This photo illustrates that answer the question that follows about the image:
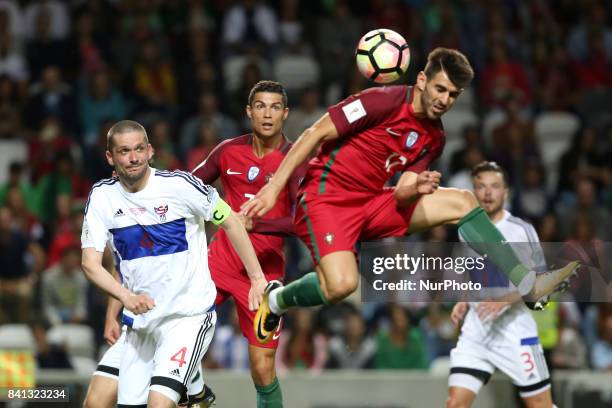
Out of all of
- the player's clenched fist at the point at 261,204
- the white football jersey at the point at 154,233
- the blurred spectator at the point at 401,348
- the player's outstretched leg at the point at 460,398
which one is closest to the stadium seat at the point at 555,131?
the blurred spectator at the point at 401,348

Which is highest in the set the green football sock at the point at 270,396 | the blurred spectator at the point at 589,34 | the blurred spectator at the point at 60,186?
the blurred spectator at the point at 589,34

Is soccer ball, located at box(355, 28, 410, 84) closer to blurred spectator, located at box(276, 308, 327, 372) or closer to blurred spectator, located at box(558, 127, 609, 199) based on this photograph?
blurred spectator, located at box(276, 308, 327, 372)

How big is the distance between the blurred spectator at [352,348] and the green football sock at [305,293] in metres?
3.84

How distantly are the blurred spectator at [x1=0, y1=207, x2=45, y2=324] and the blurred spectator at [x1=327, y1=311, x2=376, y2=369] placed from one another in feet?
9.34

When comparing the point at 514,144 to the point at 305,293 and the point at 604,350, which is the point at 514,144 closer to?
the point at 604,350

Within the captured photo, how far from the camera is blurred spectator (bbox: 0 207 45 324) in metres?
10.9

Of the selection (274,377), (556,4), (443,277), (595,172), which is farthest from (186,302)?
(556,4)

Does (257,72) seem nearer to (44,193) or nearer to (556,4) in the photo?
(44,193)

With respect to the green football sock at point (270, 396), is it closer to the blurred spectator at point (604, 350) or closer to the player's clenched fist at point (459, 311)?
the player's clenched fist at point (459, 311)

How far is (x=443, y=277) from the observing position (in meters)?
7.33

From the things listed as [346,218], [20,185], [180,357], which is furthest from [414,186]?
[20,185]

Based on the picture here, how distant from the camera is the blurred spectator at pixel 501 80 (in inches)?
528

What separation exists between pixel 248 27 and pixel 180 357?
813cm

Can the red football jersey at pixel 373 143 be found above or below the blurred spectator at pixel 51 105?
below
